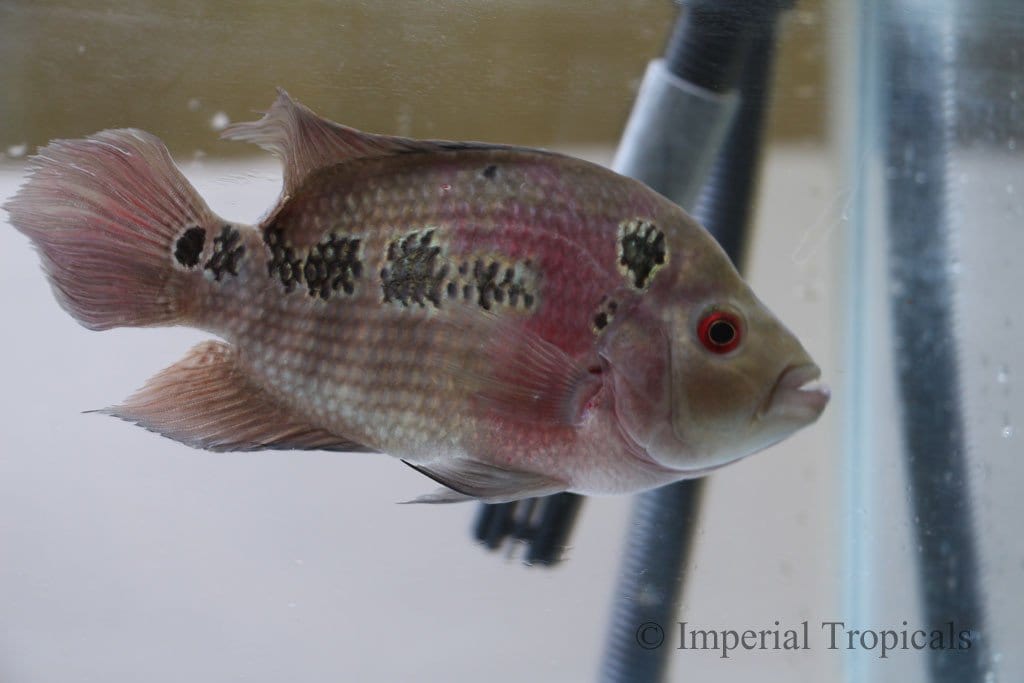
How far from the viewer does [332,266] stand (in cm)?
66

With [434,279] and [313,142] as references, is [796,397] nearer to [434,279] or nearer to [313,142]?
[434,279]

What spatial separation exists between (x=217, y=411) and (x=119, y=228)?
17 cm

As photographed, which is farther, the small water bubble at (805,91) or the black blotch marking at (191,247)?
the small water bubble at (805,91)

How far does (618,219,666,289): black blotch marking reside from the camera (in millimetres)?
629

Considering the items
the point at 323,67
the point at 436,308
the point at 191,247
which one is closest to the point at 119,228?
the point at 191,247

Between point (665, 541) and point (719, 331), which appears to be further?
point (665, 541)

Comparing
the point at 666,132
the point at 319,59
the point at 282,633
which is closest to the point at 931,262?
the point at 666,132

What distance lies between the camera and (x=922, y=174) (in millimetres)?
1052

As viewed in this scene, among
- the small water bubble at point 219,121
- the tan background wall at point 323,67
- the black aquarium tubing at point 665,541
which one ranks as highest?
the tan background wall at point 323,67

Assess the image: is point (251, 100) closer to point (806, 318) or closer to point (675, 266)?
point (675, 266)

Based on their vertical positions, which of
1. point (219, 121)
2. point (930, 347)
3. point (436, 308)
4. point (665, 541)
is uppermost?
point (219, 121)

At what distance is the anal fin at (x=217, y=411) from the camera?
2.23 feet

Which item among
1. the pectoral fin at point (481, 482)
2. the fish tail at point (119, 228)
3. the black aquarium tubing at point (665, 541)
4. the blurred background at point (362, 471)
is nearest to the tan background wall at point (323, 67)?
the blurred background at point (362, 471)

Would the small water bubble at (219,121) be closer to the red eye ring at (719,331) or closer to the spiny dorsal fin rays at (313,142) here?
the spiny dorsal fin rays at (313,142)
